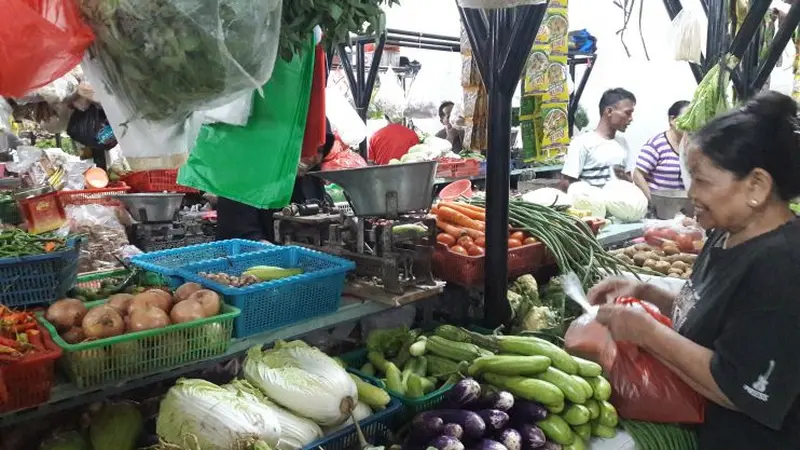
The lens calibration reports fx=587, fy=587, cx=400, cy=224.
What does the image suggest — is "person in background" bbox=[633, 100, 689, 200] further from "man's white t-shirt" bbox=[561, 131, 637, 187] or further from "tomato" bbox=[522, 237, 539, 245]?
"tomato" bbox=[522, 237, 539, 245]

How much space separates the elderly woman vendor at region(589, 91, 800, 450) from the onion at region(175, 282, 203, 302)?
1.59m

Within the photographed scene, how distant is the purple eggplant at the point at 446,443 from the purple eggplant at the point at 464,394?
0.72 feet

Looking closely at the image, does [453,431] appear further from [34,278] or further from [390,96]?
[390,96]

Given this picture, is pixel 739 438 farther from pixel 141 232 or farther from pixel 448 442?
pixel 141 232

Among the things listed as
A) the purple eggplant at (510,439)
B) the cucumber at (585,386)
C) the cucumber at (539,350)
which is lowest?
the purple eggplant at (510,439)

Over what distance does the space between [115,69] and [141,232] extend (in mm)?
3662

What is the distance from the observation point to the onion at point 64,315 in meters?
1.96

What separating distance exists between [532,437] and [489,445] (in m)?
0.20

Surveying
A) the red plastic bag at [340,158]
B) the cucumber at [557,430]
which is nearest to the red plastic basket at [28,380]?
the cucumber at [557,430]

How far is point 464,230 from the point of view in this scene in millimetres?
3205

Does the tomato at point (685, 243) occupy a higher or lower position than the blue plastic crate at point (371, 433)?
higher

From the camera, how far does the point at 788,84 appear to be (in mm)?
7809

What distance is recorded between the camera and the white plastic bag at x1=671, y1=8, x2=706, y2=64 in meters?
4.55

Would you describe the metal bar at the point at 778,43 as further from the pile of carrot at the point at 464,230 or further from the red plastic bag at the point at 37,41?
the red plastic bag at the point at 37,41
